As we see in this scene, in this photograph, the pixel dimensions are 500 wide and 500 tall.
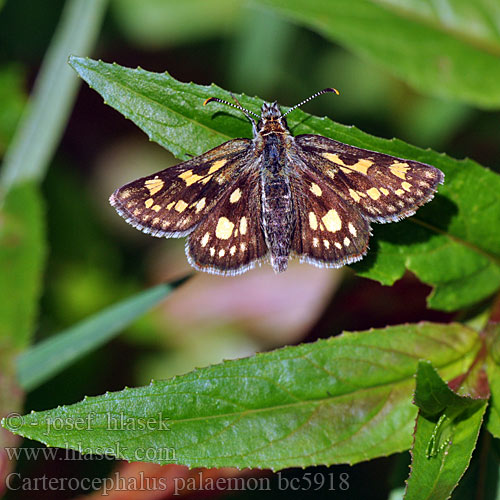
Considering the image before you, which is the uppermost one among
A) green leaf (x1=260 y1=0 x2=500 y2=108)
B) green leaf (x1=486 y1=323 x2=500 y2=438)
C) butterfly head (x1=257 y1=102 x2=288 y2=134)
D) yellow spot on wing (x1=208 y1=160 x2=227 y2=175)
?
green leaf (x1=260 y1=0 x2=500 y2=108)

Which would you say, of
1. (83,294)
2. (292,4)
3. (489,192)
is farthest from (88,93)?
(489,192)

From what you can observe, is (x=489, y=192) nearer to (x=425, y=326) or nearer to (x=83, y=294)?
(x=425, y=326)

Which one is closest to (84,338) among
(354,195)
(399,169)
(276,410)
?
(276,410)

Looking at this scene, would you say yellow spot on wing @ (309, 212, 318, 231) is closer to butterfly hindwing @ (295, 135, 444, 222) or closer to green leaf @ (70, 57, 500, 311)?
butterfly hindwing @ (295, 135, 444, 222)

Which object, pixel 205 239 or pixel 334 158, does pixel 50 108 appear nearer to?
pixel 205 239

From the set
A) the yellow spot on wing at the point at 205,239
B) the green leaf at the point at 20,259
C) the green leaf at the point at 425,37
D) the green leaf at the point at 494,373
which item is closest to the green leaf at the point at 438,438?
the green leaf at the point at 494,373

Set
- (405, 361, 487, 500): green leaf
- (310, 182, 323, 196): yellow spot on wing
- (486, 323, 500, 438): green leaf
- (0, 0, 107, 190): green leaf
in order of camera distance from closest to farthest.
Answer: (405, 361, 487, 500): green leaf → (486, 323, 500, 438): green leaf → (310, 182, 323, 196): yellow spot on wing → (0, 0, 107, 190): green leaf

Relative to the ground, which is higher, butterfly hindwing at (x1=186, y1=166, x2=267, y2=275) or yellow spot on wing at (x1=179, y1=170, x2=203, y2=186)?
yellow spot on wing at (x1=179, y1=170, x2=203, y2=186)

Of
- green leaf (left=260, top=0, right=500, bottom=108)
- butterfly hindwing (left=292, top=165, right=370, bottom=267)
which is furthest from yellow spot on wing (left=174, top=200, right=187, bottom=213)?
green leaf (left=260, top=0, right=500, bottom=108)
